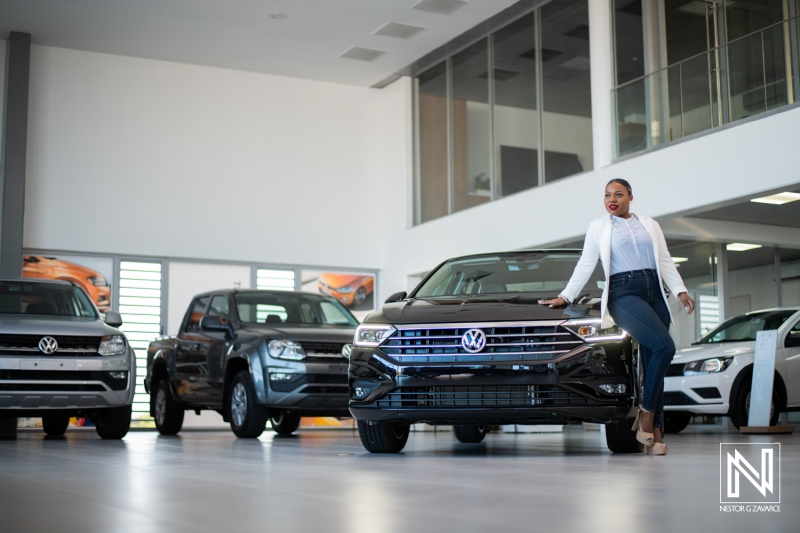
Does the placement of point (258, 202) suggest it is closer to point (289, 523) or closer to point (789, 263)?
point (789, 263)

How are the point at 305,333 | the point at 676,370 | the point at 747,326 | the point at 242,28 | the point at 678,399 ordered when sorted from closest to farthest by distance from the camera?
1. the point at 305,333
2. the point at 678,399
3. the point at 676,370
4. the point at 747,326
5. the point at 242,28

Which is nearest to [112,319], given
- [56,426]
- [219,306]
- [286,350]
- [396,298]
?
[219,306]

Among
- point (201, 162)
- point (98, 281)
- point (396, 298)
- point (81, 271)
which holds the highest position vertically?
point (201, 162)

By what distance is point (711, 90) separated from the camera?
11.6 metres

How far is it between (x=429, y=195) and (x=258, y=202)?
10.4 ft

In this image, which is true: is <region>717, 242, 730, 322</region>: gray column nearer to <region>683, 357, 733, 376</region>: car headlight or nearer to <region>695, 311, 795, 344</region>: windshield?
<region>695, 311, 795, 344</region>: windshield

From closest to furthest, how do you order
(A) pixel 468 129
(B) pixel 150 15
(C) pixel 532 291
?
(C) pixel 532 291, (B) pixel 150 15, (A) pixel 468 129

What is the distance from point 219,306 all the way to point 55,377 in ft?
7.19

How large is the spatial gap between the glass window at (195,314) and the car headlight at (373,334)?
505 cm

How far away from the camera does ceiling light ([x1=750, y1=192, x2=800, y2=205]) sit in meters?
11.7

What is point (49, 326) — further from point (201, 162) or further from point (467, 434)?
point (201, 162)

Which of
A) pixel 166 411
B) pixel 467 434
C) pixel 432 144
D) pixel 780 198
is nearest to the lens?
pixel 467 434

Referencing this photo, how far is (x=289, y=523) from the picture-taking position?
2.89 m

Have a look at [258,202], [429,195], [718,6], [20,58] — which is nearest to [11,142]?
[20,58]
